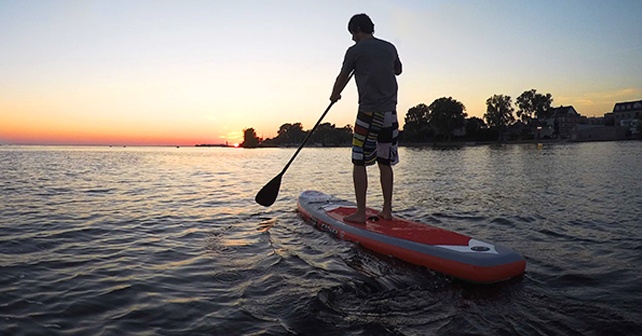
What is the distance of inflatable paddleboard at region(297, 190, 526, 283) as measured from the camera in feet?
11.6

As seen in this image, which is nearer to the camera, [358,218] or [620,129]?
[358,218]

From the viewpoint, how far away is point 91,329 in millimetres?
2689

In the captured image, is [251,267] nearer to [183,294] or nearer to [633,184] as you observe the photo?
[183,294]

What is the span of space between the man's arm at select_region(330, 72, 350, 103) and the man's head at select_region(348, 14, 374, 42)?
21.7 inches

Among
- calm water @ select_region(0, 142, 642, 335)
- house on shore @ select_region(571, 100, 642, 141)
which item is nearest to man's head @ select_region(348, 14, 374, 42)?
calm water @ select_region(0, 142, 642, 335)

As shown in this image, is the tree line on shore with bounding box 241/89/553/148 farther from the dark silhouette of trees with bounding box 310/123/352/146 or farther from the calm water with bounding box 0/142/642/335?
the calm water with bounding box 0/142/642/335

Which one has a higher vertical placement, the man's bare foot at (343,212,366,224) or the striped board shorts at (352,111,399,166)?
the striped board shorts at (352,111,399,166)

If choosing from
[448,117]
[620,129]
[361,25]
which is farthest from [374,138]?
[448,117]

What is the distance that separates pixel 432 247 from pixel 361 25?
3.04 meters

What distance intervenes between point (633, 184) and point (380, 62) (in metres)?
10.1

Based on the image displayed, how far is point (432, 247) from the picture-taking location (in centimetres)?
398

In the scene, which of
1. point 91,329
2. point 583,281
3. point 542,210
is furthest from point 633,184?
point 91,329

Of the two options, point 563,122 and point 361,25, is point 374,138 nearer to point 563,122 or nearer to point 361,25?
point 361,25

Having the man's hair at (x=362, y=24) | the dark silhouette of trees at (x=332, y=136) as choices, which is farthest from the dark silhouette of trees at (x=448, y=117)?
the man's hair at (x=362, y=24)
